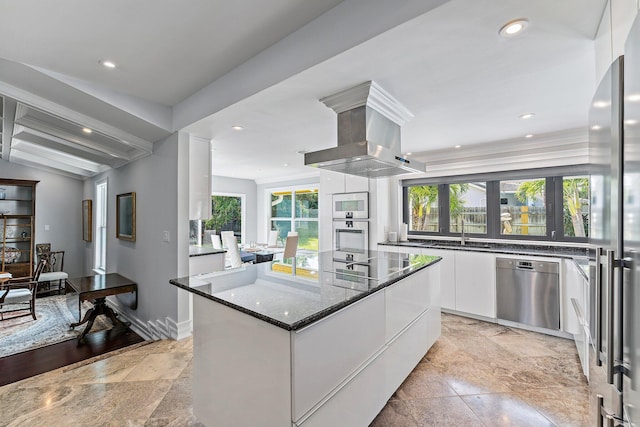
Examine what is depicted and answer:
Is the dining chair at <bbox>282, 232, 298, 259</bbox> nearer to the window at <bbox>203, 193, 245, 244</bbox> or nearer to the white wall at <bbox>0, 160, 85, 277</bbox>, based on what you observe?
the window at <bbox>203, 193, 245, 244</bbox>

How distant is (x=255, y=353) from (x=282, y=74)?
5.40 ft

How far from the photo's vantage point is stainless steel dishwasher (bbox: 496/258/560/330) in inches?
119

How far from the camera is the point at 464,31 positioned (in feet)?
4.58

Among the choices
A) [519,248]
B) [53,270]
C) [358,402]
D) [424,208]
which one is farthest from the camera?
[53,270]

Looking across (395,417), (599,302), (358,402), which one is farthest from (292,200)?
(599,302)

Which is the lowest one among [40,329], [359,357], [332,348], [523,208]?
[40,329]

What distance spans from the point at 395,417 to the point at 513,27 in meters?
2.29

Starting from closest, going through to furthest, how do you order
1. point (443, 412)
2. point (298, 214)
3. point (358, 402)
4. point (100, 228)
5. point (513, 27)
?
point (513, 27)
point (358, 402)
point (443, 412)
point (100, 228)
point (298, 214)

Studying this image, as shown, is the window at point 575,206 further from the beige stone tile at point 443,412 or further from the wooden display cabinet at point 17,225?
the wooden display cabinet at point 17,225

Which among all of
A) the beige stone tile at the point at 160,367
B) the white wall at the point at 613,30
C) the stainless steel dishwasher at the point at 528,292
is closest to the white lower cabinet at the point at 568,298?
the stainless steel dishwasher at the point at 528,292

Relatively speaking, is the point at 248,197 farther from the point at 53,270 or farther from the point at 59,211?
the point at 53,270

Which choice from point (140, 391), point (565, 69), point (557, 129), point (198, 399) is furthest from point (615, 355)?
point (557, 129)

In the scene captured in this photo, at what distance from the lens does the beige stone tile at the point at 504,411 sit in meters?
1.78

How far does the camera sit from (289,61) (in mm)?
1803
